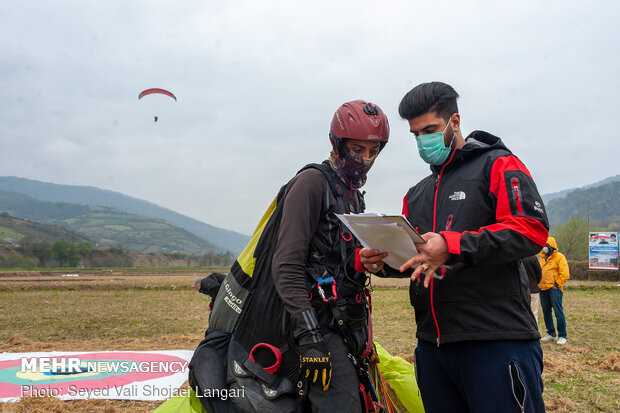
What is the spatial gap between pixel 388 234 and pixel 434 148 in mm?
840

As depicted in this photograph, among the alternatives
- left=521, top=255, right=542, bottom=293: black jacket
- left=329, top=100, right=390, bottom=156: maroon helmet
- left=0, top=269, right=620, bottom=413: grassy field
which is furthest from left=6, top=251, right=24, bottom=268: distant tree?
left=329, top=100, right=390, bottom=156: maroon helmet

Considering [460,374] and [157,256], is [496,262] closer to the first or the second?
[460,374]

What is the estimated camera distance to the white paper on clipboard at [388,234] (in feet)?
6.56

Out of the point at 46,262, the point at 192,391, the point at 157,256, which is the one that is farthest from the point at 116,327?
the point at 157,256

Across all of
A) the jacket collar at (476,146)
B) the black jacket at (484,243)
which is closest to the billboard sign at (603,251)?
the jacket collar at (476,146)

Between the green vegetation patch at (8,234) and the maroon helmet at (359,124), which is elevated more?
the green vegetation patch at (8,234)

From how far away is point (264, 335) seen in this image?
9.00 feet

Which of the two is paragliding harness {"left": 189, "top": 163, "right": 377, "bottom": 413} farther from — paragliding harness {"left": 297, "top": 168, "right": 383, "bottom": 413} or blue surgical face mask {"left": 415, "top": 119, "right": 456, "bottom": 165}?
blue surgical face mask {"left": 415, "top": 119, "right": 456, "bottom": 165}

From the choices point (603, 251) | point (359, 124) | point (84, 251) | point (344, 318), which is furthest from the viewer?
point (84, 251)

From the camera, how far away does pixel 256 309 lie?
2.81m

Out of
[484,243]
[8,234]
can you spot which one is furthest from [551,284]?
[8,234]

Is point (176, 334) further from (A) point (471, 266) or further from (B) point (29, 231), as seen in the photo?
(B) point (29, 231)

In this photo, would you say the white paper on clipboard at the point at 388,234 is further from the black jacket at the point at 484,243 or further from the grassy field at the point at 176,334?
the grassy field at the point at 176,334

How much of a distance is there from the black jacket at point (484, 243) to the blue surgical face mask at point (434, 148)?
6 cm
